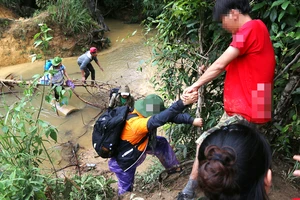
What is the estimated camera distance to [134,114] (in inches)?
99.7

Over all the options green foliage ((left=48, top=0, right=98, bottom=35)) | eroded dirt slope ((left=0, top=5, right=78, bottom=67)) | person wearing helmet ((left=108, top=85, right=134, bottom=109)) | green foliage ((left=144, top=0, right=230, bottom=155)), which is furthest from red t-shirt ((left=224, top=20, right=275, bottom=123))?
green foliage ((left=48, top=0, right=98, bottom=35))

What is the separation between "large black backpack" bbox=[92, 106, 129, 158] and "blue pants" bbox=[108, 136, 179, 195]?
0.69 ft

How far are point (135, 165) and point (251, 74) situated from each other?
4.61 feet

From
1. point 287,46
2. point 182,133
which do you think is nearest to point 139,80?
point 182,133

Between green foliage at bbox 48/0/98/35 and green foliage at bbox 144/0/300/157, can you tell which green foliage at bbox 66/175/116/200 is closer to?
green foliage at bbox 144/0/300/157

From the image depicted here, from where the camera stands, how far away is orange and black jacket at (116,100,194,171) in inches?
88.4

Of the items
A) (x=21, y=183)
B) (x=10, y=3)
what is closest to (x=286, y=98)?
(x=21, y=183)

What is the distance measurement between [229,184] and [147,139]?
1666mm

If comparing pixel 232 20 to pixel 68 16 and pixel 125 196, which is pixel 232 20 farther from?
pixel 68 16

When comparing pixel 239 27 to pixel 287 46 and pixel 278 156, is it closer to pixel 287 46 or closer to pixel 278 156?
pixel 287 46

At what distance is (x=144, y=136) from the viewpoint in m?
2.59

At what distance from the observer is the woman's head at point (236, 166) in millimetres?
1028

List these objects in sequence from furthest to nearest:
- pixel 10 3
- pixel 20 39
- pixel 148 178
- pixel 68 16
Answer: pixel 10 3 < pixel 68 16 < pixel 20 39 < pixel 148 178

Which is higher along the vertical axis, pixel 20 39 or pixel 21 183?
pixel 21 183
